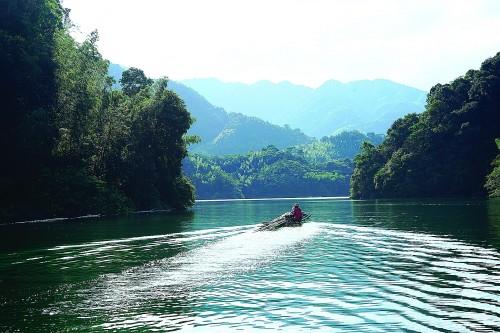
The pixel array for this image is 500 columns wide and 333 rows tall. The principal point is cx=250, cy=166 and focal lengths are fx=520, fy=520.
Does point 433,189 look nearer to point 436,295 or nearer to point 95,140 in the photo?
point 95,140

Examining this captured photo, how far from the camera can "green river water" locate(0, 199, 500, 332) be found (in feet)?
54.9

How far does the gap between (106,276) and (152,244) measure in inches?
545

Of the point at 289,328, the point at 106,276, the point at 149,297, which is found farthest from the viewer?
the point at 106,276

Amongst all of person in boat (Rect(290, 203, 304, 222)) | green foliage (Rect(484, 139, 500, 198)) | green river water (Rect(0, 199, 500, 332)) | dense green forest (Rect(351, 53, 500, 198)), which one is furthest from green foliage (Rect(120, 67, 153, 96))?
green river water (Rect(0, 199, 500, 332))

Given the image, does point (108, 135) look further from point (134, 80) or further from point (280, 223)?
point (280, 223)

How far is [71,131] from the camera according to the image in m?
78.7

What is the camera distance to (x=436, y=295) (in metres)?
19.6

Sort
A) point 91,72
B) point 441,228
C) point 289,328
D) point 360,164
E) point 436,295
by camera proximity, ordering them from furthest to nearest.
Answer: point 360,164, point 91,72, point 441,228, point 436,295, point 289,328

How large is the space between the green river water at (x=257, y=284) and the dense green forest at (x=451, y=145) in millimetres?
91369

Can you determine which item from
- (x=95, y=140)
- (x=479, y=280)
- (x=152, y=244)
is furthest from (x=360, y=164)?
(x=479, y=280)

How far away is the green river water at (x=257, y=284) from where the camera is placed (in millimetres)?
16734

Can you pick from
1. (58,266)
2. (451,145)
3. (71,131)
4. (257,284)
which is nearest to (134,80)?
(71,131)

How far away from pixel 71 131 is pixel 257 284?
63006 mm

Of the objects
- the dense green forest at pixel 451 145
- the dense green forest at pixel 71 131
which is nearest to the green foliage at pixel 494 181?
the dense green forest at pixel 451 145
